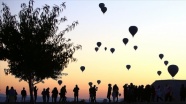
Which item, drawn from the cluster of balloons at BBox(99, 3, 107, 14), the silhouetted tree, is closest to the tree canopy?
the silhouetted tree

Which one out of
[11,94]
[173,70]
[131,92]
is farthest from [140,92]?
[173,70]

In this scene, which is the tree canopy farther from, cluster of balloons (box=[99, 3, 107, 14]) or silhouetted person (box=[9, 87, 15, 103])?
cluster of balloons (box=[99, 3, 107, 14])

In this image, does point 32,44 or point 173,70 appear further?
point 173,70

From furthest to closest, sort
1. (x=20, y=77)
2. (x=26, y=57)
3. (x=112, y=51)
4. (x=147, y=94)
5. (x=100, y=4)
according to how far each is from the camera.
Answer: (x=112, y=51) < (x=100, y=4) < (x=20, y=77) < (x=147, y=94) < (x=26, y=57)

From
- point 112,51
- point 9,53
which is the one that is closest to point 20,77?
point 9,53

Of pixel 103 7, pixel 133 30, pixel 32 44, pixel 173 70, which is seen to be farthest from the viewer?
pixel 173 70

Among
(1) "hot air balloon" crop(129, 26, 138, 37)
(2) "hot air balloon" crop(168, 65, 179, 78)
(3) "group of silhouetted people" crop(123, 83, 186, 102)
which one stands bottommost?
(3) "group of silhouetted people" crop(123, 83, 186, 102)

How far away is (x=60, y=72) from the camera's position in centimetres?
4300

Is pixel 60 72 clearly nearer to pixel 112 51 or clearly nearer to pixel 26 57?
pixel 26 57

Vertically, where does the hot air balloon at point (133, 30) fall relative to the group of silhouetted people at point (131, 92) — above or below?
above

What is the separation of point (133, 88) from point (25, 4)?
37.0ft

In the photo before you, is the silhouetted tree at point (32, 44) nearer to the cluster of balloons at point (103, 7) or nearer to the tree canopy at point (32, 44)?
the tree canopy at point (32, 44)

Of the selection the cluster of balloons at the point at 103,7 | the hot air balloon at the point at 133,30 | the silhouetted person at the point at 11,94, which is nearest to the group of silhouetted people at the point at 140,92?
the silhouetted person at the point at 11,94

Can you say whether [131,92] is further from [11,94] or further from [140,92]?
[11,94]
